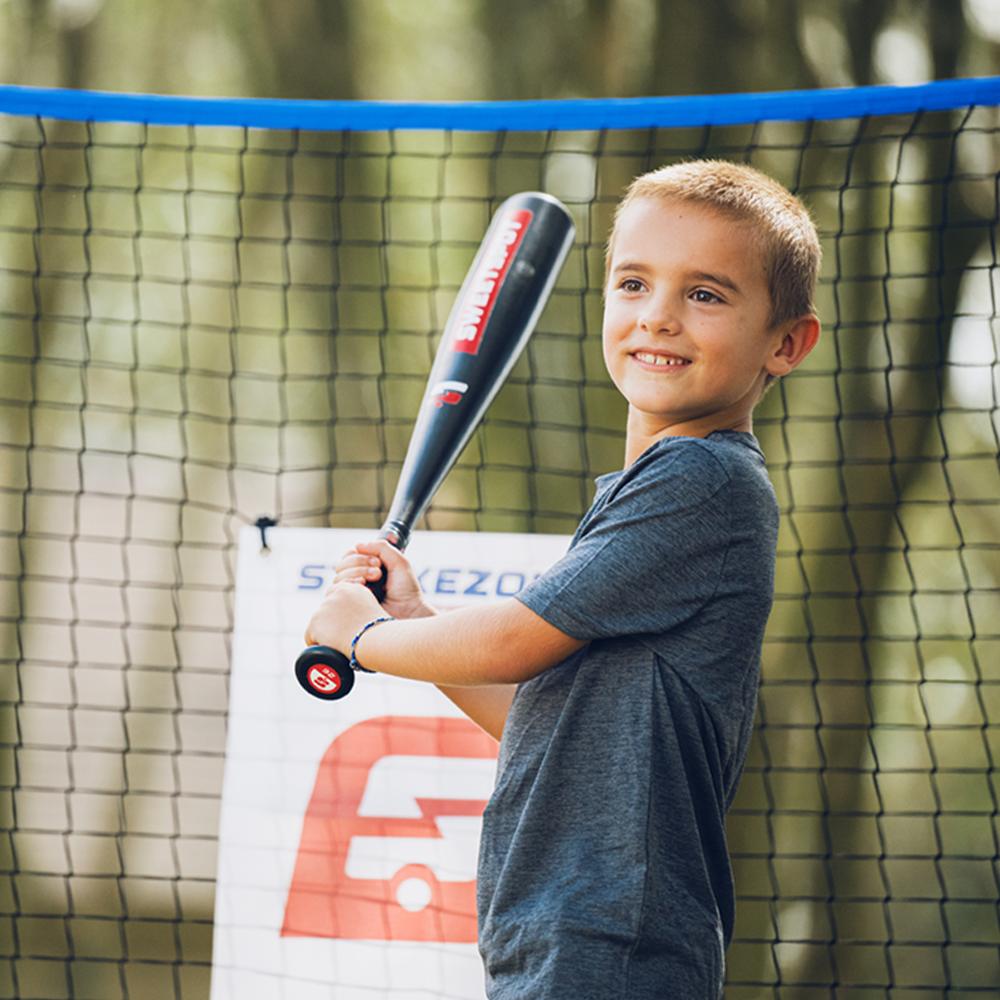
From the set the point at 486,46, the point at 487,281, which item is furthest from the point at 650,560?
the point at 486,46

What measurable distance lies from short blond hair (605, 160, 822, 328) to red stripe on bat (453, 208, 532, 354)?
49 centimetres

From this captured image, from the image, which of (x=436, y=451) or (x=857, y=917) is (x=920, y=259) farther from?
(x=436, y=451)

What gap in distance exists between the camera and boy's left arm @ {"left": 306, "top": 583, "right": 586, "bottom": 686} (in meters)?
1.38

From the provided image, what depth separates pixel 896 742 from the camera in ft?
19.9

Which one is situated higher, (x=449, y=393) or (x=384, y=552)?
(x=449, y=393)

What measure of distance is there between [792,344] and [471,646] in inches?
19.3

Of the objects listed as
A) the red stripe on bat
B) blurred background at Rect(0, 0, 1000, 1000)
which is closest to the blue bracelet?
the red stripe on bat

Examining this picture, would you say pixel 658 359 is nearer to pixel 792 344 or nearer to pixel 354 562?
pixel 792 344

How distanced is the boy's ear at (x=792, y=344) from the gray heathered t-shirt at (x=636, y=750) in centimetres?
15

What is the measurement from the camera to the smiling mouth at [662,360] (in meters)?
1.47

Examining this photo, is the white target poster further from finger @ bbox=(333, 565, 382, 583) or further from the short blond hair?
the short blond hair

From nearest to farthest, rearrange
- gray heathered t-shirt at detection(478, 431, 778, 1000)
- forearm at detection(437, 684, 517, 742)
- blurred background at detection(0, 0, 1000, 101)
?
gray heathered t-shirt at detection(478, 431, 778, 1000) → forearm at detection(437, 684, 517, 742) → blurred background at detection(0, 0, 1000, 101)

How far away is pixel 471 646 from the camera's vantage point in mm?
1410

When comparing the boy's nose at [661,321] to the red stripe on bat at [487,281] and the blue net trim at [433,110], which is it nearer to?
the red stripe on bat at [487,281]
